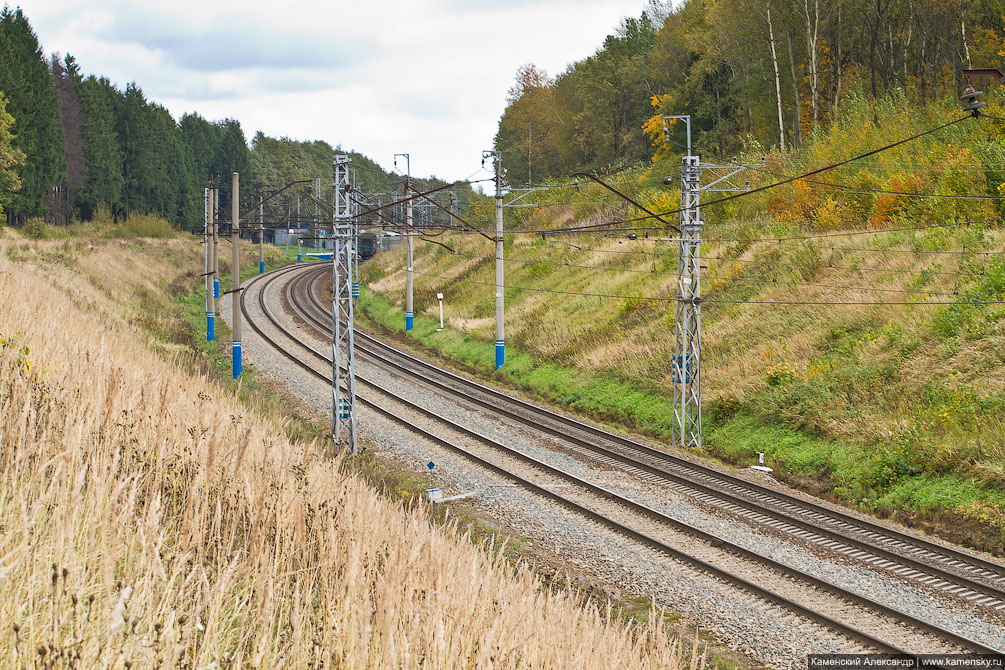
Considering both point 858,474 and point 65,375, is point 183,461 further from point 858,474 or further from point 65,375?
point 858,474

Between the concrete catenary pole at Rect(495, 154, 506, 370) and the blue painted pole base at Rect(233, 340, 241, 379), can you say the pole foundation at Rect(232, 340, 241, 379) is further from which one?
the concrete catenary pole at Rect(495, 154, 506, 370)

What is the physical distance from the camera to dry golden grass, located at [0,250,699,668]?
3.48 m

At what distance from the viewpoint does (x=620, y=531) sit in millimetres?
14227

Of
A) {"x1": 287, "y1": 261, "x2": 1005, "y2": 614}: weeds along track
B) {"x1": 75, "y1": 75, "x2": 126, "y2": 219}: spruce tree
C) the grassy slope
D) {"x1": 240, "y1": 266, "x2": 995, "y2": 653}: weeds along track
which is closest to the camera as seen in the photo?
{"x1": 240, "y1": 266, "x2": 995, "y2": 653}: weeds along track

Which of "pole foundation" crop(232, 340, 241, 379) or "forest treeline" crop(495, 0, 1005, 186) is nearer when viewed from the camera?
"pole foundation" crop(232, 340, 241, 379)

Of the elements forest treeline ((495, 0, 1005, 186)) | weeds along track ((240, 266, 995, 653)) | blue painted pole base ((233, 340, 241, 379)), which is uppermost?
Answer: forest treeline ((495, 0, 1005, 186))

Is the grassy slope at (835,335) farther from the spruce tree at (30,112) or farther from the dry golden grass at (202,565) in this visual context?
the spruce tree at (30,112)

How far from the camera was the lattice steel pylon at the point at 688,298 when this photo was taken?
1981cm

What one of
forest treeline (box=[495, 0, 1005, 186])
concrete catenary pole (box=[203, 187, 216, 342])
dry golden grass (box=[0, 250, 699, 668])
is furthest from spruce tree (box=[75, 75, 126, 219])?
dry golden grass (box=[0, 250, 699, 668])

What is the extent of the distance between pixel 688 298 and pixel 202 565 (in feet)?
56.1

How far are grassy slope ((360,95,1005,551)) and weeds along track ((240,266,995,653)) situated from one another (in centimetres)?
413

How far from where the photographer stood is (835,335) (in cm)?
2131

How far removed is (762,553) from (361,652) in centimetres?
1078

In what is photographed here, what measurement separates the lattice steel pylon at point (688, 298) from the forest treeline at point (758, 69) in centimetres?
1635
